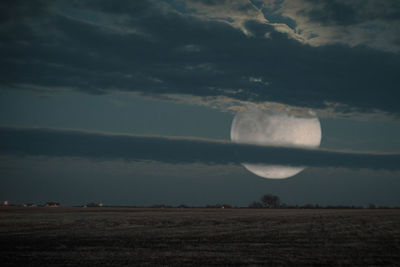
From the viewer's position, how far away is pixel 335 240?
35.2 meters

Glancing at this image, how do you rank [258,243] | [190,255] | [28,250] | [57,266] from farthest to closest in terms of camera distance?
[258,243] < [28,250] < [190,255] < [57,266]

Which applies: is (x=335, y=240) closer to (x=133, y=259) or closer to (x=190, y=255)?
(x=190, y=255)

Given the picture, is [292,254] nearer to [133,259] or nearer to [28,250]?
[133,259]

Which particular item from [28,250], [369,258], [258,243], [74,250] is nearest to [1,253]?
[28,250]

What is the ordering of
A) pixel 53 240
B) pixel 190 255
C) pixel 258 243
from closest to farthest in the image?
1. pixel 190 255
2. pixel 258 243
3. pixel 53 240

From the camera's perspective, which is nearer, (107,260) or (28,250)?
(107,260)

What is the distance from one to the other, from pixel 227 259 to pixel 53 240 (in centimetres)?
1782

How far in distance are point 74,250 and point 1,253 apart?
441 centimetres

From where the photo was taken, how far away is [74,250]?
28.1m

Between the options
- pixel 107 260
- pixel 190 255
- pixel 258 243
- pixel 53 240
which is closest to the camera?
pixel 107 260

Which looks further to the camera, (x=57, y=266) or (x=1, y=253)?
(x=1, y=253)

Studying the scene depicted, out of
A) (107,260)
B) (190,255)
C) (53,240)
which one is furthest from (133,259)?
(53,240)

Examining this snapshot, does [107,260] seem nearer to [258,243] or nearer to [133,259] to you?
[133,259]

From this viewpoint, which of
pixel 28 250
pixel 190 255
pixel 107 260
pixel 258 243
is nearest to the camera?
pixel 107 260
